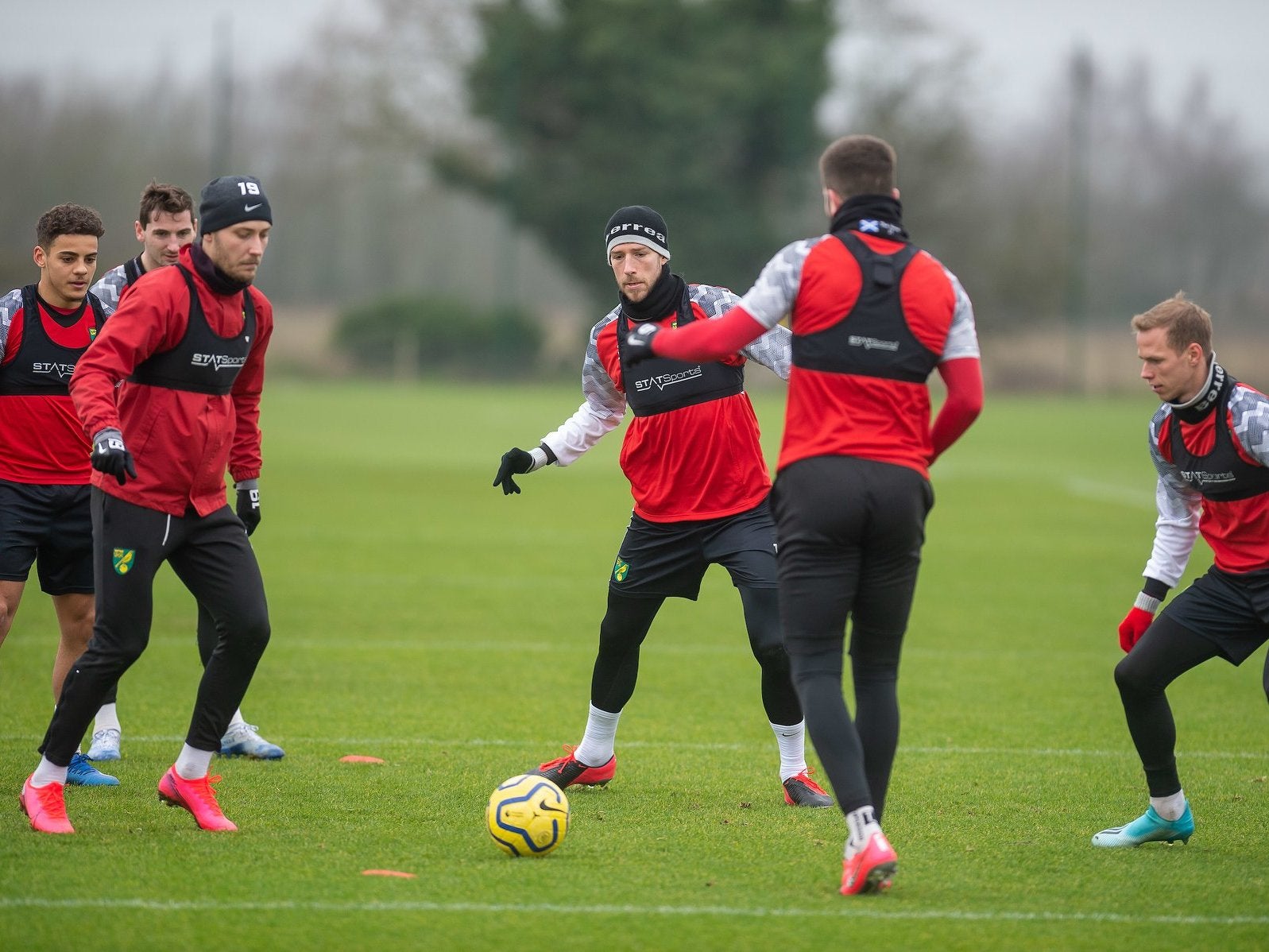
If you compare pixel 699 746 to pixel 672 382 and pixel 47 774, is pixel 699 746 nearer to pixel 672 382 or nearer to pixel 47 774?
pixel 672 382

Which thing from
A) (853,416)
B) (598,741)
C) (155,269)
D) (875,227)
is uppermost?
(875,227)

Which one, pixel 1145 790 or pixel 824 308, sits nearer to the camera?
pixel 824 308

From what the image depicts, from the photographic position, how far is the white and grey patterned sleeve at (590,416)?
7.06 meters

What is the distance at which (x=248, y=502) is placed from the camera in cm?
671

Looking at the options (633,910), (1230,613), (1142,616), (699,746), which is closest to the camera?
(633,910)

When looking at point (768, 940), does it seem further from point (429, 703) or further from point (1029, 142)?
point (1029, 142)

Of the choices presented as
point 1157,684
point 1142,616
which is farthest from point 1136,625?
point 1157,684

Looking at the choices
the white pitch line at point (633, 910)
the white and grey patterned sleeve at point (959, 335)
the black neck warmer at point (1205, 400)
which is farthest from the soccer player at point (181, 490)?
the black neck warmer at point (1205, 400)

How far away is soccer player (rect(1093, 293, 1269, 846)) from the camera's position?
220 inches

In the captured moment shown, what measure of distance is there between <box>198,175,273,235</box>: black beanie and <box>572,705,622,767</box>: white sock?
2602mm

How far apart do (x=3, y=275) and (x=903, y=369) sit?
38.0 metres

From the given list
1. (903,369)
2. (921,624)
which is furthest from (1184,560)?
(921,624)

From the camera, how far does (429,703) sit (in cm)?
864

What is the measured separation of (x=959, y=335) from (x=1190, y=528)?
65.8 inches
